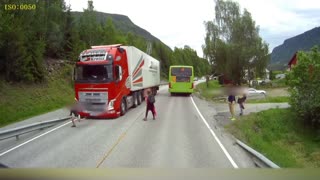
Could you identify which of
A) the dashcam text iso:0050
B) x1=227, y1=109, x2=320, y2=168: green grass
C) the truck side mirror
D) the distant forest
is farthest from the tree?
the dashcam text iso:0050

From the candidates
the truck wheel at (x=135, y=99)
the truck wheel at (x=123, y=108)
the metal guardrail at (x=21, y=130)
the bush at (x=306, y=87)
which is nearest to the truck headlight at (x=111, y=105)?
the truck wheel at (x=123, y=108)

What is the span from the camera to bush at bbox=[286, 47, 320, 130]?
31562mm

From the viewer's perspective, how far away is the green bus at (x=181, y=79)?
45.6m

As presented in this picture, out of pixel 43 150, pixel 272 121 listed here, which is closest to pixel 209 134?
pixel 43 150

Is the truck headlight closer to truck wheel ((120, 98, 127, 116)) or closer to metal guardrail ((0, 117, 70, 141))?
truck wheel ((120, 98, 127, 116))

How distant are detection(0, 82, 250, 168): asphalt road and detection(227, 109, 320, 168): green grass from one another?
170cm

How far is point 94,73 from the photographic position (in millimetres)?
24703

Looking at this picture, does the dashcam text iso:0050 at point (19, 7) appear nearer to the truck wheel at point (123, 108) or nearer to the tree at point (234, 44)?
the truck wheel at point (123, 108)

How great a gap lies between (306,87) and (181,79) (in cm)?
1504

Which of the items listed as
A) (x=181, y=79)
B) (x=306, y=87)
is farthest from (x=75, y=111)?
(x=181, y=79)

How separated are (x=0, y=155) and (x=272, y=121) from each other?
18.7 metres

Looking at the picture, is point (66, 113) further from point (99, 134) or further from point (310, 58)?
point (310, 58)

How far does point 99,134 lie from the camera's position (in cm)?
1850

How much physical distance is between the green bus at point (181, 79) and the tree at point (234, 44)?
3.30m
